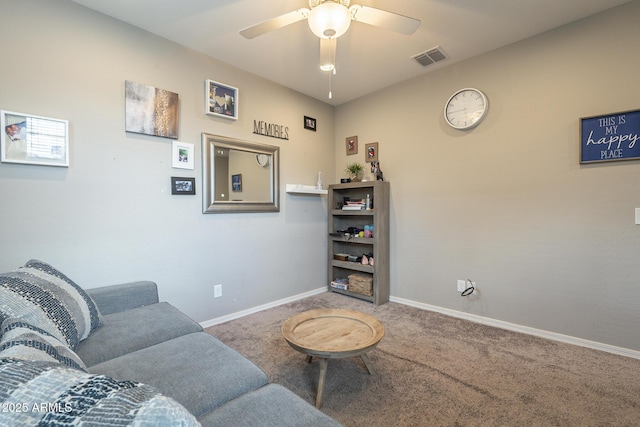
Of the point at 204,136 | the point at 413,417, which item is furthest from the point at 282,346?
the point at 204,136

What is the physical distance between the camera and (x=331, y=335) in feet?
5.67

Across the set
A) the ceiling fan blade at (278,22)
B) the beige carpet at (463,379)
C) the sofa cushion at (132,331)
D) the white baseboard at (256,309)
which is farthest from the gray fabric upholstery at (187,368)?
the ceiling fan blade at (278,22)

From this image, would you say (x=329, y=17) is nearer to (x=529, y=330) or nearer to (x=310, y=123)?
(x=310, y=123)

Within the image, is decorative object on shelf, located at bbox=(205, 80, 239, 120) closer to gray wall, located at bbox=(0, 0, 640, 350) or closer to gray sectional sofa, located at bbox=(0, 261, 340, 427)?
gray wall, located at bbox=(0, 0, 640, 350)

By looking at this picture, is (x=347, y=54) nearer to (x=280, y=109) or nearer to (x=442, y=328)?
(x=280, y=109)

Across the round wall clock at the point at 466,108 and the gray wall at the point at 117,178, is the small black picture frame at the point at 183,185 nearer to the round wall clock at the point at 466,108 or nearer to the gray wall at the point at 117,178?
the gray wall at the point at 117,178

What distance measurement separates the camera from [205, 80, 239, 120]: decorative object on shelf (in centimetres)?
266

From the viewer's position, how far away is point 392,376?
1855 mm

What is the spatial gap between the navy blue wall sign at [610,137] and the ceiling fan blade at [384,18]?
1654 mm

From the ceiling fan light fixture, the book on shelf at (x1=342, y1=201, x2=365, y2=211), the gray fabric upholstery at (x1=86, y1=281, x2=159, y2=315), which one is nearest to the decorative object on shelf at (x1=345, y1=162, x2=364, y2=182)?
the book on shelf at (x1=342, y1=201, x2=365, y2=211)

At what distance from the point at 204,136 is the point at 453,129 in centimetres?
248

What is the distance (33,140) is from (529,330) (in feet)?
13.3

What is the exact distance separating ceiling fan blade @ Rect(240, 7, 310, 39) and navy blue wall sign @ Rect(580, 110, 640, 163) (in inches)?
89.8

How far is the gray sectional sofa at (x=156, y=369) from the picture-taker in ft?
1.55
